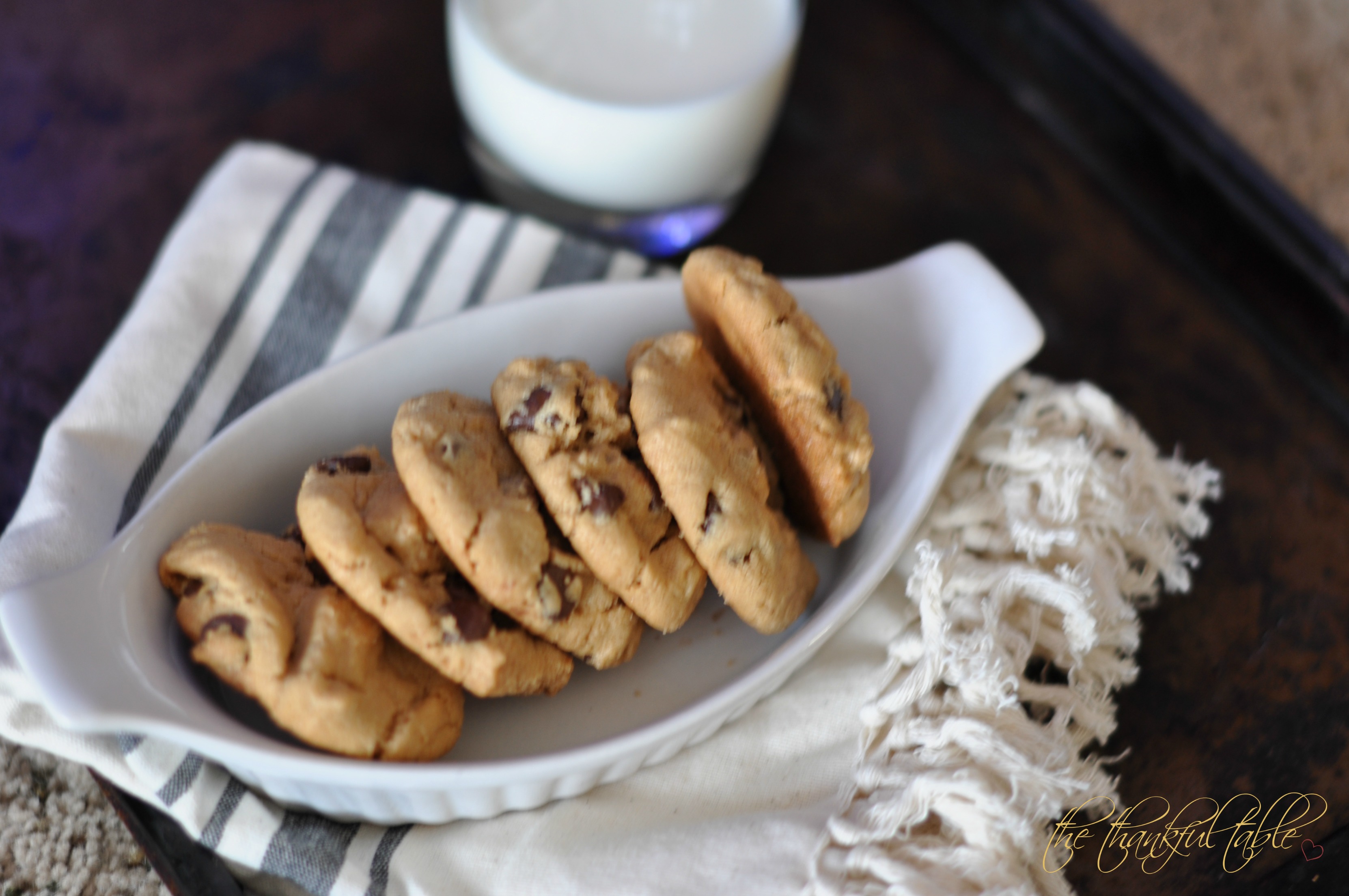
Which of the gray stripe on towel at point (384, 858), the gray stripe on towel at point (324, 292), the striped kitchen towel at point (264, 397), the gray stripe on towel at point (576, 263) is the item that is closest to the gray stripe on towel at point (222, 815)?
the striped kitchen towel at point (264, 397)

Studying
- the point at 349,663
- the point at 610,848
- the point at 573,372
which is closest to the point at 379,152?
the point at 573,372

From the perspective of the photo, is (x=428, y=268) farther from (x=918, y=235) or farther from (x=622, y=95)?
(x=918, y=235)

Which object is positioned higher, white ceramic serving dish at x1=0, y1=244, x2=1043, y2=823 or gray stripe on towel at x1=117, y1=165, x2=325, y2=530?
white ceramic serving dish at x1=0, y1=244, x2=1043, y2=823

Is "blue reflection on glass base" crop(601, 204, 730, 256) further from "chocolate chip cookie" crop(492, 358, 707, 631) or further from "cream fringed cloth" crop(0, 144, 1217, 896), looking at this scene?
"chocolate chip cookie" crop(492, 358, 707, 631)

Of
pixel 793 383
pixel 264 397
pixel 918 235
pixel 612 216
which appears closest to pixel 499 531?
pixel 793 383

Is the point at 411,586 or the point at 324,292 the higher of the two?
the point at 411,586

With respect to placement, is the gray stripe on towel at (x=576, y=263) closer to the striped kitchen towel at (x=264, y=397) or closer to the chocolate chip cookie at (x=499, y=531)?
the striped kitchen towel at (x=264, y=397)

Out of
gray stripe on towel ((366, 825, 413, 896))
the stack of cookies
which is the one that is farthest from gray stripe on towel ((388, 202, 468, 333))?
gray stripe on towel ((366, 825, 413, 896))
